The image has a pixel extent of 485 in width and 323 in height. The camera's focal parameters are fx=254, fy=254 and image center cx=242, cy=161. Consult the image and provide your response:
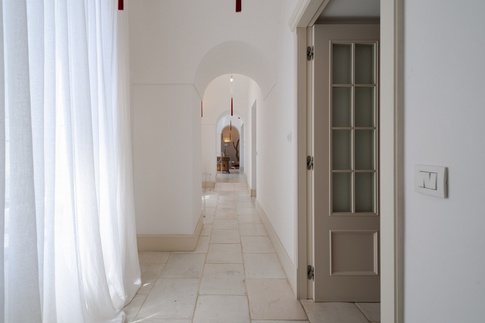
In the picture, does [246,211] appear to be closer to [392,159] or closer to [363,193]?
[363,193]

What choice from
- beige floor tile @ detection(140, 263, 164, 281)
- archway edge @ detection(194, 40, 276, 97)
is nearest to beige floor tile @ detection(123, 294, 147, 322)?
beige floor tile @ detection(140, 263, 164, 281)

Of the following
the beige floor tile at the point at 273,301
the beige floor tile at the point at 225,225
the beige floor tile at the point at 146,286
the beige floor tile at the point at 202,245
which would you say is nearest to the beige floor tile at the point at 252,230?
the beige floor tile at the point at 225,225

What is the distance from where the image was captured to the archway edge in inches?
140

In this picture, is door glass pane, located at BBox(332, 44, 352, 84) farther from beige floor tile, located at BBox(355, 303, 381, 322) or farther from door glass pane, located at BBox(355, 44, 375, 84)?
beige floor tile, located at BBox(355, 303, 381, 322)

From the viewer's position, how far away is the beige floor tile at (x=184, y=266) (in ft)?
9.50

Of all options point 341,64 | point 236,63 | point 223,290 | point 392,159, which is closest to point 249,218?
point 223,290

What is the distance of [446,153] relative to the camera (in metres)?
0.80

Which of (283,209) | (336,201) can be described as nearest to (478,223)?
(336,201)

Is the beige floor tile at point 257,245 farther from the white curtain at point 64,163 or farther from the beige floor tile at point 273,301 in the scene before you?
the white curtain at point 64,163

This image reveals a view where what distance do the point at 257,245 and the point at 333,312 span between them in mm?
1691

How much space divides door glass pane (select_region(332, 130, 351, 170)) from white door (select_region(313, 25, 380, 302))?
0.03 m

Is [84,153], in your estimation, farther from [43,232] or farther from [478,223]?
[478,223]

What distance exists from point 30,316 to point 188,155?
2461 mm

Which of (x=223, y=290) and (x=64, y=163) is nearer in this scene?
(x=64, y=163)
